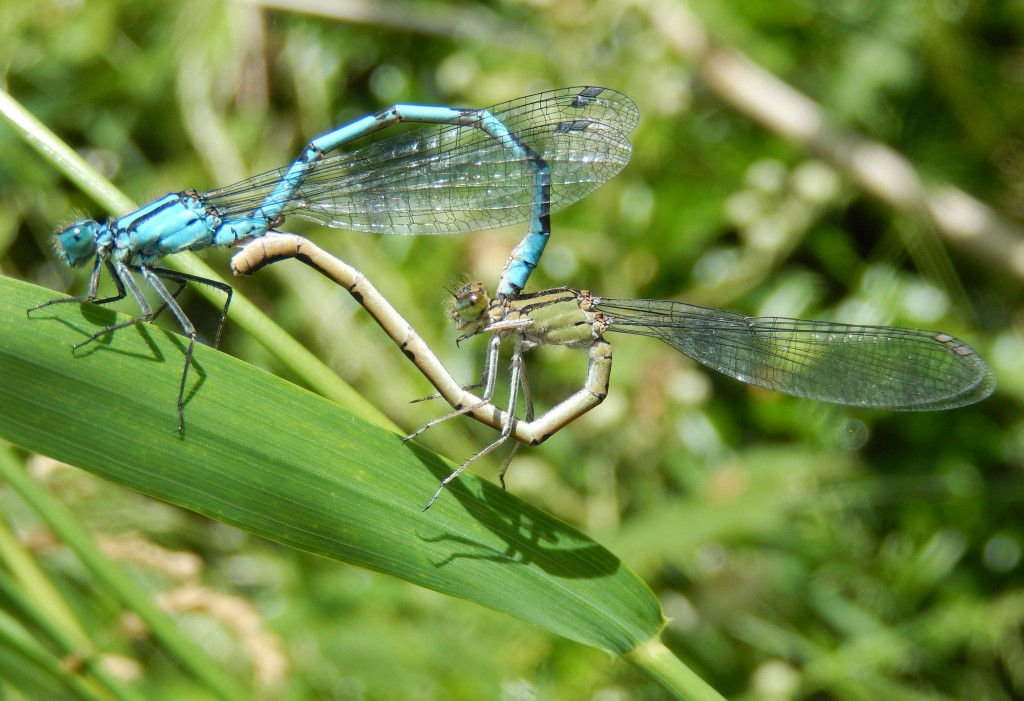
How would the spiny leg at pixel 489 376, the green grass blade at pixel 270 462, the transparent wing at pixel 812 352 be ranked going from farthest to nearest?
the transparent wing at pixel 812 352
the spiny leg at pixel 489 376
the green grass blade at pixel 270 462

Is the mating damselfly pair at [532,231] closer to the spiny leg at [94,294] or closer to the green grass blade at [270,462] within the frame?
the spiny leg at [94,294]

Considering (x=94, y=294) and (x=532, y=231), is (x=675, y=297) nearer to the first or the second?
(x=532, y=231)

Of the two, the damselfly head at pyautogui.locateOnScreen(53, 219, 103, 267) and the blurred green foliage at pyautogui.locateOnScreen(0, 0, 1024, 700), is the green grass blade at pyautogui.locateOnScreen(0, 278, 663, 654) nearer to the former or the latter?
the damselfly head at pyautogui.locateOnScreen(53, 219, 103, 267)

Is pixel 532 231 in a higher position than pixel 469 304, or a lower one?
higher

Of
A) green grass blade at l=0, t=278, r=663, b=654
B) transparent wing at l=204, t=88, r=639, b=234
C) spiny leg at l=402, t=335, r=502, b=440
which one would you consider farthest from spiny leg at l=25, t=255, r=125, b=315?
spiny leg at l=402, t=335, r=502, b=440

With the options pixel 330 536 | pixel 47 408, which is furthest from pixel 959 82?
pixel 47 408

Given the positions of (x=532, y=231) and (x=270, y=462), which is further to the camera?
(x=532, y=231)

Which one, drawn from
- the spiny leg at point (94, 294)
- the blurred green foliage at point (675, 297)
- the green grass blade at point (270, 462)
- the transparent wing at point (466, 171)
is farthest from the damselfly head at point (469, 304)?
the blurred green foliage at point (675, 297)

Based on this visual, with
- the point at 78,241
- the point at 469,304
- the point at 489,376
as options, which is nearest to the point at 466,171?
the point at 469,304
